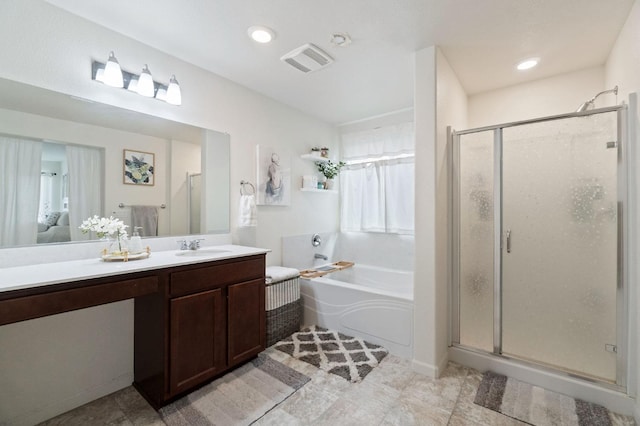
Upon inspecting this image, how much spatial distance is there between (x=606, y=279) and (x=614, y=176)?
2.19 feet

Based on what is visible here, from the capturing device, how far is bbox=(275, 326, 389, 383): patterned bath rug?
2.06 metres

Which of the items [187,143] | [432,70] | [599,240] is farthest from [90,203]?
[599,240]

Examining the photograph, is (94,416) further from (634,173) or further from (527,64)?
(527,64)

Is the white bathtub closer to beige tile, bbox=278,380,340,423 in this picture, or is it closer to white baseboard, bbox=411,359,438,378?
white baseboard, bbox=411,359,438,378

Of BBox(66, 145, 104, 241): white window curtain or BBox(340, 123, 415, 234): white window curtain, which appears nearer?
BBox(66, 145, 104, 241): white window curtain

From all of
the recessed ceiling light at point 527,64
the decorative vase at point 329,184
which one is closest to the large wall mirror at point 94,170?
the decorative vase at point 329,184

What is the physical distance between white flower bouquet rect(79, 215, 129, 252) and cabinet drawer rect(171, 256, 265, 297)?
462 mm

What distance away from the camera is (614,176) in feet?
5.60

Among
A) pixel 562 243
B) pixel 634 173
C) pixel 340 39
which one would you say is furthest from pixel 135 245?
pixel 634 173

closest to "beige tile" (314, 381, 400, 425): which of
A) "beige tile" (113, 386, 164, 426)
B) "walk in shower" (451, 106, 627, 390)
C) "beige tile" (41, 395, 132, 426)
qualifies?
"walk in shower" (451, 106, 627, 390)

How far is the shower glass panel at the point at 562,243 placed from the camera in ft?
5.70

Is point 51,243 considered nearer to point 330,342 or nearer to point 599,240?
point 330,342

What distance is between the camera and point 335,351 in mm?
2301

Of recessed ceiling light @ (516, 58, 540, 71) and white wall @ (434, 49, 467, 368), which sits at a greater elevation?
recessed ceiling light @ (516, 58, 540, 71)
